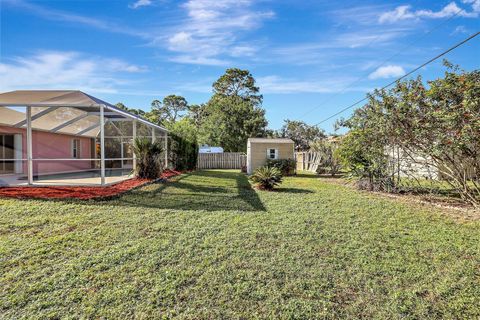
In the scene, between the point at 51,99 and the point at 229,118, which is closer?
the point at 51,99

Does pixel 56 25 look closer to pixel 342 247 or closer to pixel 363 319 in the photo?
pixel 342 247

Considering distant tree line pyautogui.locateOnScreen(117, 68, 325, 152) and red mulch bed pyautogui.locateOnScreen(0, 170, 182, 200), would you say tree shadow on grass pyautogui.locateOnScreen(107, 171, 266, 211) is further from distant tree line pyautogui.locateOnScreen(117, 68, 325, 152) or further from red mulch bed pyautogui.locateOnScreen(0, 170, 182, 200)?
distant tree line pyautogui.locateOnScreen(117, 68, 325, 152)

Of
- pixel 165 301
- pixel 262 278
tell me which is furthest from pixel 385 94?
pixel 165 301

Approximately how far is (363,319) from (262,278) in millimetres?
1089

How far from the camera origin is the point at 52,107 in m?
9.02

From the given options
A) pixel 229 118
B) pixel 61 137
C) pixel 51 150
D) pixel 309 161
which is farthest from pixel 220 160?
pixel 51 150

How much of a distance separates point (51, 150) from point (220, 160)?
1255cm

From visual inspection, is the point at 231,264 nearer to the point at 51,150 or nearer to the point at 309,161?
the point at 51,150

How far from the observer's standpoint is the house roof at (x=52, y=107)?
28.3 feet

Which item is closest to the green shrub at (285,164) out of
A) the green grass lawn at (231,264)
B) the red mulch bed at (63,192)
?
the red mulch bed at (63,192)

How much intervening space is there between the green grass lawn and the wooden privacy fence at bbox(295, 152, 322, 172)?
43.4 feet

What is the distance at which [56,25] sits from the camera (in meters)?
9.62

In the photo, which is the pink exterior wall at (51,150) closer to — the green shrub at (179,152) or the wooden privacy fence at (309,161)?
the green shrub at (179,152)

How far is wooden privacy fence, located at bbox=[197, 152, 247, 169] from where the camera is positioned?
23.4m
